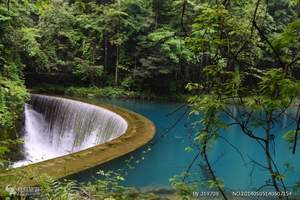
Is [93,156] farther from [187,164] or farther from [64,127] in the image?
[64,127]

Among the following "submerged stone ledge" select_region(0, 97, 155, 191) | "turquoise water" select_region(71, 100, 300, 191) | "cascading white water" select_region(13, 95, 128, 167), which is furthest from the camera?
"cascading white water" select_region(13, 95, 128, 167)

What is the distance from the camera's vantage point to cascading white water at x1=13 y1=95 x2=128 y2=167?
8578 millimetres

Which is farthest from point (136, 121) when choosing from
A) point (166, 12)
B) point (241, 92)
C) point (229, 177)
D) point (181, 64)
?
point (166, 12)

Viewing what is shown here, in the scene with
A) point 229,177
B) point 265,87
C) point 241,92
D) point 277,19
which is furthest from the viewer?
point 277,19

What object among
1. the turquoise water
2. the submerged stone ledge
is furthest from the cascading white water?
the turquoise water

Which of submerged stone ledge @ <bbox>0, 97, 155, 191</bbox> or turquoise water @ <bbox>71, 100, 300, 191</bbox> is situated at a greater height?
submerged stone ledge @ <bbox>0, 97, 155, 191</bbox>

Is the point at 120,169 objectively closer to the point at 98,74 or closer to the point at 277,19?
the point at 98,74

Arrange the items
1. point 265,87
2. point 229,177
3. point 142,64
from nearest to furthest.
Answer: point 265,87 < point 229,177 < point 142,64

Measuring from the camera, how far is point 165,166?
6633mm

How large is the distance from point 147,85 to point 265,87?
14489mm

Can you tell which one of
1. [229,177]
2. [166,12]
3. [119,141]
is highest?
[166,12]

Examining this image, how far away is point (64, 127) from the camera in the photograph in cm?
982

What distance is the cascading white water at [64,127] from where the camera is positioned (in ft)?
28.1

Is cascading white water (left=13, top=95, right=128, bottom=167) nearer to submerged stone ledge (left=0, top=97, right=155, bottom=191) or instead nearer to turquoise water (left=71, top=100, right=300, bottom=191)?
submerged stone ledge (left=0, top=97, right=155, bottom=191)
